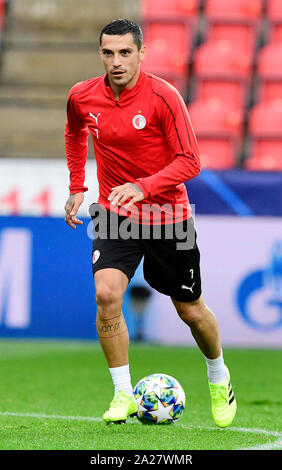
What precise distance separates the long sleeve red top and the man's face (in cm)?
11

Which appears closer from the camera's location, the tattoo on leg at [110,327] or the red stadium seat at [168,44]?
the tattoo on leg at [110,327]

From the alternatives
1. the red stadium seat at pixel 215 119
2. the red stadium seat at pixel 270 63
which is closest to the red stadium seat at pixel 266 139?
the red stadium seat at pixel 215 119

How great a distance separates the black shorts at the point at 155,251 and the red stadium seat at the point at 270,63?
7773 mm

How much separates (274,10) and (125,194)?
9.36m

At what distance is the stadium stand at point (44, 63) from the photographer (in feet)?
39.6

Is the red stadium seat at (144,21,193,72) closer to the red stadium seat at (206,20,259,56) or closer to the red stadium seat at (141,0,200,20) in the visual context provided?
the red stadium seat at (141,0,200,20)

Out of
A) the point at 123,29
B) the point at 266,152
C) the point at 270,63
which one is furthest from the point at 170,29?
the point at 123,29

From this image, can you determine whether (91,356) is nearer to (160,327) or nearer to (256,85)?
(160,327)

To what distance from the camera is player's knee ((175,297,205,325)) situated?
5.23 meters

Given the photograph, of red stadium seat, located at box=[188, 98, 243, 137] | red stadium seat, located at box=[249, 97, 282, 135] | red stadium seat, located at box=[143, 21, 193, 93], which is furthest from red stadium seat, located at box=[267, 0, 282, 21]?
red stadium seat, located at box=[188, 98, 243, 137]

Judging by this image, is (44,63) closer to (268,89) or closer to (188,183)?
(268,89)

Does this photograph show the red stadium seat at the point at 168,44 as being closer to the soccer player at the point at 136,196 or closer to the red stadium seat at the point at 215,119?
the red stadium seat at the point at 215,119

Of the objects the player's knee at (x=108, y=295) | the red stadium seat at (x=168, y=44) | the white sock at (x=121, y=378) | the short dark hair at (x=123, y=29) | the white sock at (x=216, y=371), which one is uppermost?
the short dark hair at (x=123, y=29)

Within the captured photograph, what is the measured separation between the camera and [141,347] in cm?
938
